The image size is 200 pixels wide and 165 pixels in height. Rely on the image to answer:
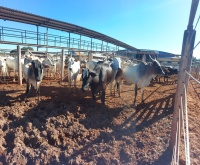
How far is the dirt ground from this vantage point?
4.12 meters

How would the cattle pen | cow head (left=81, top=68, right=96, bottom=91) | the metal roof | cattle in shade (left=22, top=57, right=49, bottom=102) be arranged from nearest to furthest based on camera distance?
the cattle pen, cow head (left=81, top=68, right=96, bottom=91), cattle in shade (left=22, top=57, right=49, bottom=102), the metal roof

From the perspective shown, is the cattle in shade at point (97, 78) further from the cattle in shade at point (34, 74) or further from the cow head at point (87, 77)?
the cattle in shade at point (34, 74)

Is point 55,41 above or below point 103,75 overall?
above

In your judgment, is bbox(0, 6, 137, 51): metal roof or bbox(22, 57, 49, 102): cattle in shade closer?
bbox(22, 57, 49, 102): cattle in shade

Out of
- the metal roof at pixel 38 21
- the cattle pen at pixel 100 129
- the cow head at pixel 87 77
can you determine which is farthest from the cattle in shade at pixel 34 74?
the metal roof at pixel 38 21

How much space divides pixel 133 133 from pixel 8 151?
3045 millimetres

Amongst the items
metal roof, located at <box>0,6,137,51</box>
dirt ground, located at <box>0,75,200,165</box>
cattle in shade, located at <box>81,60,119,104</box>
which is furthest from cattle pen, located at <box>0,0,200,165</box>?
metal roof, located at <box>0,6,137,51</box>

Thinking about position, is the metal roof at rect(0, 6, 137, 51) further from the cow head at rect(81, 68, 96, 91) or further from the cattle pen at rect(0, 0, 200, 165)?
the cow head at rect(81, 68, 96, 91)

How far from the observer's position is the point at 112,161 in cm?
399

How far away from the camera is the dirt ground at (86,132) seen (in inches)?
162

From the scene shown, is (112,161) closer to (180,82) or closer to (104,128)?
(104,128)

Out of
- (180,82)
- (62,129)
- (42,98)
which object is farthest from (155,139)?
(42,98)

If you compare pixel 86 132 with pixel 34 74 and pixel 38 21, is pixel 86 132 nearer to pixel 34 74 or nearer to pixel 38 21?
pixel 34 74

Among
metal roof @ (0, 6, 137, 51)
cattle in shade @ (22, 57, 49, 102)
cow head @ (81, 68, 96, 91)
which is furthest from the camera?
metal roof @ (0, 6, 137, 51)
